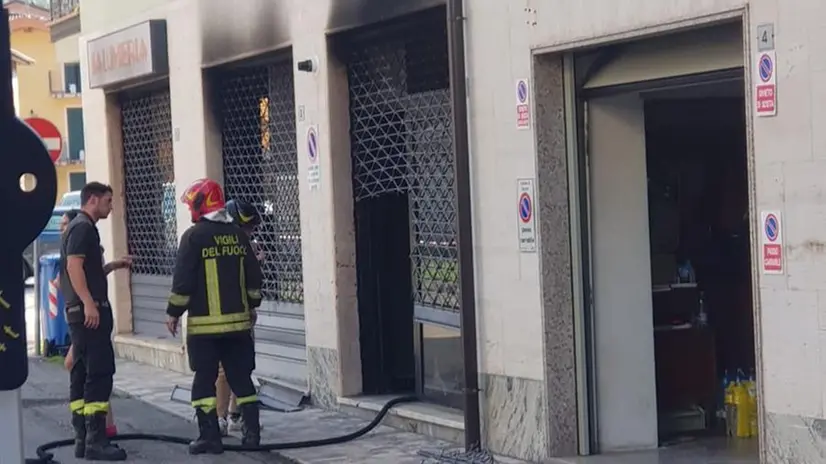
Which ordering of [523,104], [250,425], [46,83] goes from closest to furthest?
[523,104]
[250,425]
[46,83]

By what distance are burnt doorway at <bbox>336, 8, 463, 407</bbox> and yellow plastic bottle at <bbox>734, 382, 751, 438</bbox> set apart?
1987mm

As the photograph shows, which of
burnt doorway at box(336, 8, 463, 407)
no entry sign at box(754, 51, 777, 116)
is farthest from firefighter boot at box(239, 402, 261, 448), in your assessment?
no entry sign at box(754, 51, 777, 116)

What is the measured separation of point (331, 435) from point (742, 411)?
9.62 feet

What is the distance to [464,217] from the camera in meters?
8.56

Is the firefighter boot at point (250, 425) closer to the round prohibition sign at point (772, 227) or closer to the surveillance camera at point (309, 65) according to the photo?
the surveillance camera at point (309, 65)

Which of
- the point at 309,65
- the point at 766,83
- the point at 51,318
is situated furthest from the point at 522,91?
the point at 51,318

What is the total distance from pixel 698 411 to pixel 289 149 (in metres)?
4.49

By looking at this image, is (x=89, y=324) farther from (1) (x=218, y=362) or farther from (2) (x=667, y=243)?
(2) (x=667, y=243)

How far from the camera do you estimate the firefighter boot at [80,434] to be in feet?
29.6

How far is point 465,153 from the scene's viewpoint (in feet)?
28.0

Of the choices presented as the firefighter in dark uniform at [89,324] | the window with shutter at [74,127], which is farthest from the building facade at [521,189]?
the window with shutter at [74,127]

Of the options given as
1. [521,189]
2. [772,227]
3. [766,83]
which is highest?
[766,83]

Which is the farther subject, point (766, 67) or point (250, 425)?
point (250, 425)

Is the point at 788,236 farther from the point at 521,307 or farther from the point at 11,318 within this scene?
the point at 11,318
